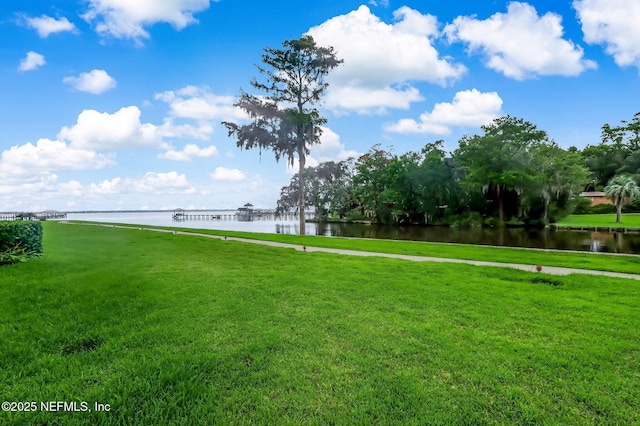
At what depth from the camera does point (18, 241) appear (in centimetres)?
780

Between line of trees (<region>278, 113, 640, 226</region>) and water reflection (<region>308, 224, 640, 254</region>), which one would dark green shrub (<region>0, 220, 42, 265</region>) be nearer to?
water reflection (<region>308, 224, 640, 254</region>)

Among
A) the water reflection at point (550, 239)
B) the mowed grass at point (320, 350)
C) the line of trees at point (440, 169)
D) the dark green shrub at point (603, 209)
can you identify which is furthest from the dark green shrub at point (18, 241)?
the dark green shrub at point (603, 209)

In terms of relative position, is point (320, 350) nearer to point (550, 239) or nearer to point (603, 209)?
point (550, 239)

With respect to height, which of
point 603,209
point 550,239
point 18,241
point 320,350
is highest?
point 603,209

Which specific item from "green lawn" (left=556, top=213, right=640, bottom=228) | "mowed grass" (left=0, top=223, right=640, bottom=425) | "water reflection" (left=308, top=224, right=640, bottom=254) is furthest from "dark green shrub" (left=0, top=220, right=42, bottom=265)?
"green lawn" (left=556, top=213, right=640, bottom=228)

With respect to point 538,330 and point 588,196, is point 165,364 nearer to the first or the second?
point 538,330

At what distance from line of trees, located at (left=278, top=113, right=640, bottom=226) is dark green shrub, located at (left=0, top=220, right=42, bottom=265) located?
37204 millimetres

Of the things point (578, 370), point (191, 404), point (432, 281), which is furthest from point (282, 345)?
point (432, 281)

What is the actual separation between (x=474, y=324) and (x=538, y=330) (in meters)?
0.72

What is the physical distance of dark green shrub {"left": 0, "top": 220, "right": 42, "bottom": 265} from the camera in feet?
24.3

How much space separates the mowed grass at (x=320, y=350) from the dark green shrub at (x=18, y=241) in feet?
4.81

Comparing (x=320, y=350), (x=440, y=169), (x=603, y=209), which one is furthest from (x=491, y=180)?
(x=320, y=350)

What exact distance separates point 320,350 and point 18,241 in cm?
861

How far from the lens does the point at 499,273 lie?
7367 millimetres
